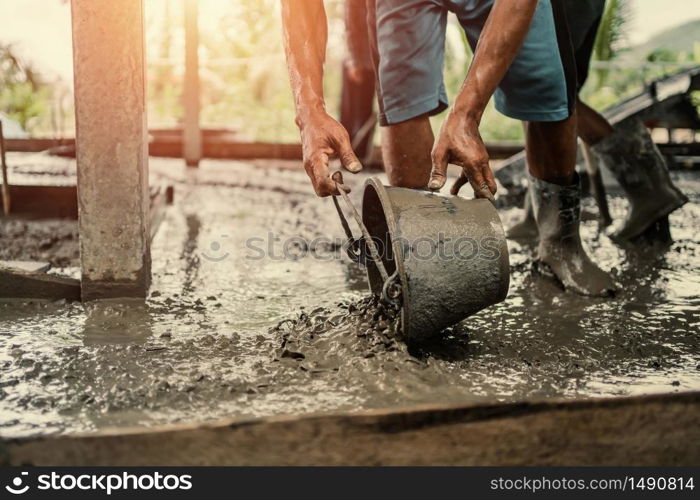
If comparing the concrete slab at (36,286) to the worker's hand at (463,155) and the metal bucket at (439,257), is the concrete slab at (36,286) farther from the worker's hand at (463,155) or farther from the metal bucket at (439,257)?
the worker's hand at (463,155)

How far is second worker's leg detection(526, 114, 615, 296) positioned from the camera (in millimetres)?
2875

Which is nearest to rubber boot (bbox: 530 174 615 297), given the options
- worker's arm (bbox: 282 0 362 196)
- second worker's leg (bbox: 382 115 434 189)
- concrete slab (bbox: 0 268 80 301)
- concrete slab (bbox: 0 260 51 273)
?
second worker's leg (bbox: 382 115 434 189)

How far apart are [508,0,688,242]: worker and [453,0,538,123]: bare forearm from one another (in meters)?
1.47

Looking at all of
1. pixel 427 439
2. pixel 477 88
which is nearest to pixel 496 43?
pixel 477 88

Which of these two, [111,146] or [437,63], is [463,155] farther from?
[111,146]

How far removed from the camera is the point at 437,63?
2.83 meters

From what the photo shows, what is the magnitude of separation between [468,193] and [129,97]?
3249 millimetres

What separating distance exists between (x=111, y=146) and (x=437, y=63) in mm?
1205

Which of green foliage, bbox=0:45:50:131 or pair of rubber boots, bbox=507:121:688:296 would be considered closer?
pair of rubber boots, bbox=507:121:688:296

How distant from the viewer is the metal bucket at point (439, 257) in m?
1.94

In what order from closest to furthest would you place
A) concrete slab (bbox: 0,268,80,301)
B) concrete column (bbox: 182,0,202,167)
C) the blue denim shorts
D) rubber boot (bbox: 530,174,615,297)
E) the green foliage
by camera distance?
concrete slab (bbox: 0,268,80,301) < the blue denim shorts < rubber boot (bbox: 530,174,615,297) < concrete column (bbox: 182,0,202,167) < the green foliage

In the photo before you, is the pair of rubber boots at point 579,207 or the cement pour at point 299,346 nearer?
the cement pour at point 299,346

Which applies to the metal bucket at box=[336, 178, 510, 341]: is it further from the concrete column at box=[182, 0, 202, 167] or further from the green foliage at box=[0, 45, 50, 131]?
the green foliage at box=[0, 45, 50, 131]

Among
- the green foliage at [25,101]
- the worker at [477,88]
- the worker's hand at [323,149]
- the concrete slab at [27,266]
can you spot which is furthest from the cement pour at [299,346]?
the green foliage at [25,101]
